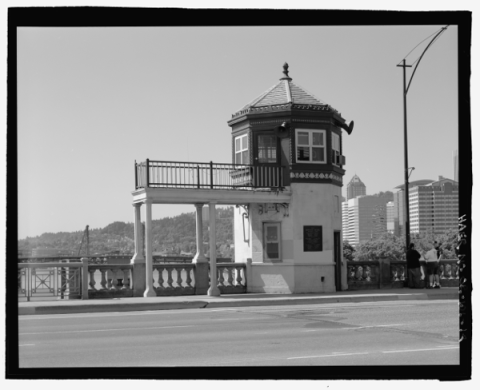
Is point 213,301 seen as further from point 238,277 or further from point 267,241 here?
point 267,241

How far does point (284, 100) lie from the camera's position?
85.7 ft

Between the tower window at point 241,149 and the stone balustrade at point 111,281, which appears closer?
the stone balustrade at point 111,281

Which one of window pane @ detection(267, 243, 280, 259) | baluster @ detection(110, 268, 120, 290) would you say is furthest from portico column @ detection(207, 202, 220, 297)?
baluster @ detection(110, 268, 120, 290)

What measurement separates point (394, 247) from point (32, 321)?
64510 millimetres

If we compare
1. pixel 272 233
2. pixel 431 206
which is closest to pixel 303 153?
pixel 272 233

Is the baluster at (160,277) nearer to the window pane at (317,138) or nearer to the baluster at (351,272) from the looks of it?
the window pane at (317,138)

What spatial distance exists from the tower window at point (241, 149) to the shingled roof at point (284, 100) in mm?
871

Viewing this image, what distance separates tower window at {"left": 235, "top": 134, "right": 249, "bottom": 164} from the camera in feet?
87.2

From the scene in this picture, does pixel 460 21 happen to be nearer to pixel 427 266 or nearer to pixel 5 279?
pixel 5 279

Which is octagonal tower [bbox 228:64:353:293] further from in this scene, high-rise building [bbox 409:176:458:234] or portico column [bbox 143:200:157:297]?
high-rise building [bbox 409:176:458:234]

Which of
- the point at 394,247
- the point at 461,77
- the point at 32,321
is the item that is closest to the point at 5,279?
the point at 461,77

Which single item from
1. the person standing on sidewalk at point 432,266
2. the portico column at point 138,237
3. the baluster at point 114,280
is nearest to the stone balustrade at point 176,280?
the portico column at point 138,237

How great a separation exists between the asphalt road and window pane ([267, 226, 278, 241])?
548cm

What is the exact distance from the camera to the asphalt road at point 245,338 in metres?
11.1
